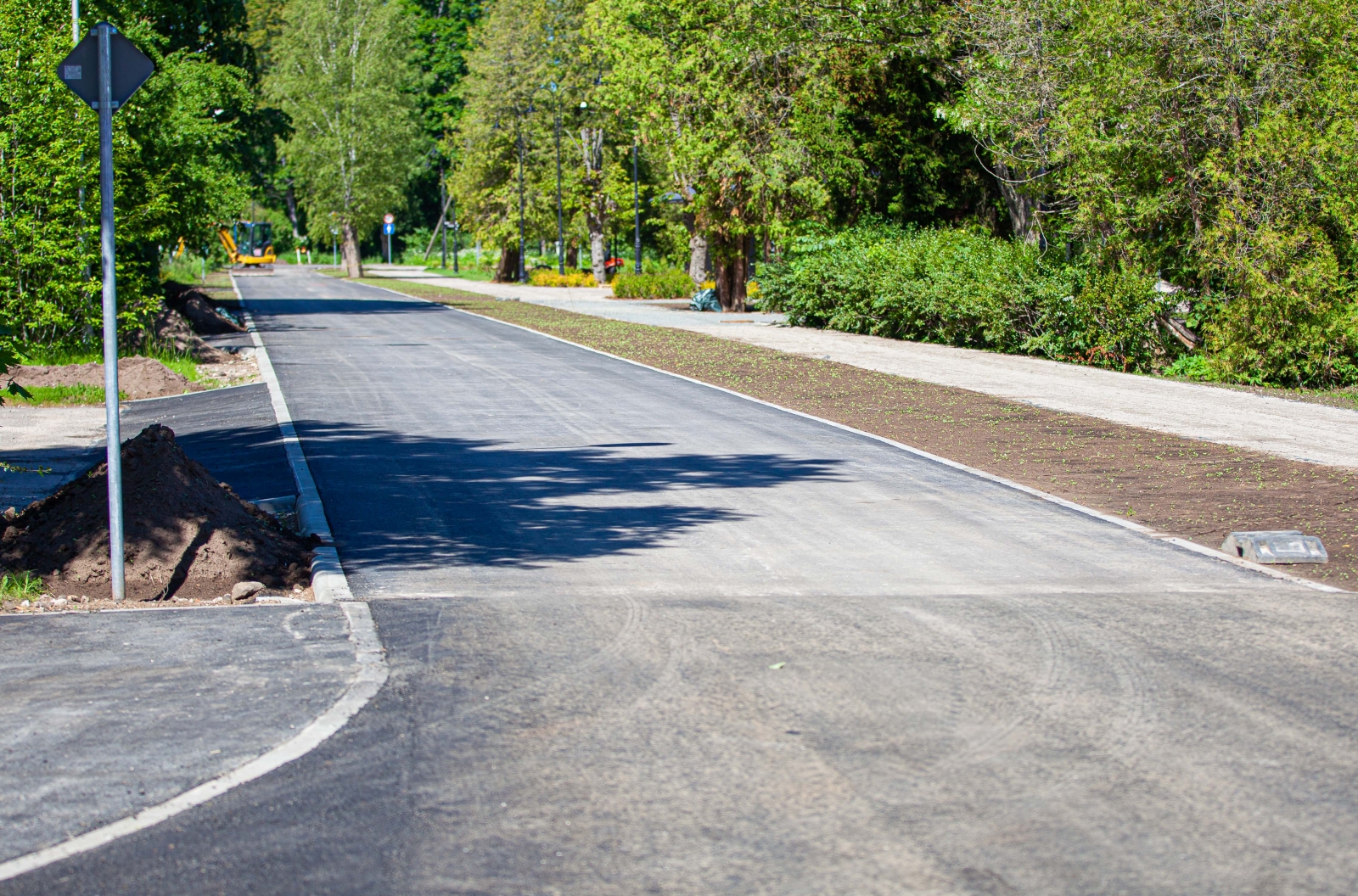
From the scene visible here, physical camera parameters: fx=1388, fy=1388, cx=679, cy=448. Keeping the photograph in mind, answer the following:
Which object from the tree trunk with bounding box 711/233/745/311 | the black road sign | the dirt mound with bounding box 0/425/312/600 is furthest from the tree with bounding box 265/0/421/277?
the black road sign

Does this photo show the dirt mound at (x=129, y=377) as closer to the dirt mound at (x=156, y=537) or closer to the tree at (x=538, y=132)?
the dirt mound at (x=156, y=537)

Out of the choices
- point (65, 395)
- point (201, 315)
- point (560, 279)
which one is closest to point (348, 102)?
point (560, 279)

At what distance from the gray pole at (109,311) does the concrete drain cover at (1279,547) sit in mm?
7039

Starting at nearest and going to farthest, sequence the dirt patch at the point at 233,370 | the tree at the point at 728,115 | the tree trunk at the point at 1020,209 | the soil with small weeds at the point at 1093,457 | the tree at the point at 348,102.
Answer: the soil with small weeds at the point at 1093,457
the dirt patch at the point at 233,370
the tree trunk at the point at 1020,209
the tree at the point at 728,115
the tree at the point at 348,102

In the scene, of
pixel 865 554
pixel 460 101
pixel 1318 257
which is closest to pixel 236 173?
pixel 1318 257

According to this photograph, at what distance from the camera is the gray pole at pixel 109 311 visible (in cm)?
756

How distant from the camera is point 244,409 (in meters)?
17.8

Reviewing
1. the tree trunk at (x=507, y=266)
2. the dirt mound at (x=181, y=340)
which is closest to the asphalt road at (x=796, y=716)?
the dirt mound at (x=181, y=340)

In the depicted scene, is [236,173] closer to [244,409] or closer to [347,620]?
[244,409]

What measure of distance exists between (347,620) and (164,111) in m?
22.9

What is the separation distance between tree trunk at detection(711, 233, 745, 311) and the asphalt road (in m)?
32.9

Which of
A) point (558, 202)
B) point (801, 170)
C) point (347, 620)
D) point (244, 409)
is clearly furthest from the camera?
point (558, 202)

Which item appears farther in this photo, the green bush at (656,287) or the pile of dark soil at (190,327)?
the green bush at (656,287)

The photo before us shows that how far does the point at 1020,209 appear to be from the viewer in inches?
1169
